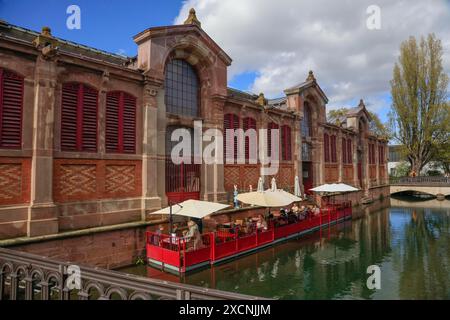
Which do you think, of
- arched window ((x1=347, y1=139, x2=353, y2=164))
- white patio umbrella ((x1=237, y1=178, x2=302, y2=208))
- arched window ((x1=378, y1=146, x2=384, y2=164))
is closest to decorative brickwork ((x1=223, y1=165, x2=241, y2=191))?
white patio umbrella ((x1=237, y1=178, x2=302, y2=208))

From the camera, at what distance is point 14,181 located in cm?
1077

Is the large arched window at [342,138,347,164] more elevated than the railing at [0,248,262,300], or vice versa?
the large arched window at [342,138,347,164]

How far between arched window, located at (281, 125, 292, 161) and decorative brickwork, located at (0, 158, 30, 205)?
1867 cm

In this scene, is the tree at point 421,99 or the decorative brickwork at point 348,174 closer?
the decorative brickwork at point 348,174

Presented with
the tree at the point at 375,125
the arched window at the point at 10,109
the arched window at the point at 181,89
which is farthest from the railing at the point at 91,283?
the tree at the point at 375,125

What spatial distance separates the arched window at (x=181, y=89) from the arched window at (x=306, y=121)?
554 inches

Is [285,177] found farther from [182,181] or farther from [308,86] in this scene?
[182,181]

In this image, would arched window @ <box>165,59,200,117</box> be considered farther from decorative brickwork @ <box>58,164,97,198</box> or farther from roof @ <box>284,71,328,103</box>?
roof @ <box>284,71,328,103</box>

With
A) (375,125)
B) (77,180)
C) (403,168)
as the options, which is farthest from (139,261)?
(403,168)

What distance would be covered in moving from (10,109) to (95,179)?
3.99m

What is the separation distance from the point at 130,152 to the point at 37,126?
4104mm

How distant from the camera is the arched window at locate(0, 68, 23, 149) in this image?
1070 centimetres

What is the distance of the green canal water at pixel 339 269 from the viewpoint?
36.7 ft

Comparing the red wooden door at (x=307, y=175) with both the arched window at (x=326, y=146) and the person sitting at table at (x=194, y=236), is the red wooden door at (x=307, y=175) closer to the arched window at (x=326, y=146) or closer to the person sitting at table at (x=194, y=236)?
the arched window at (x=326, y=146)
